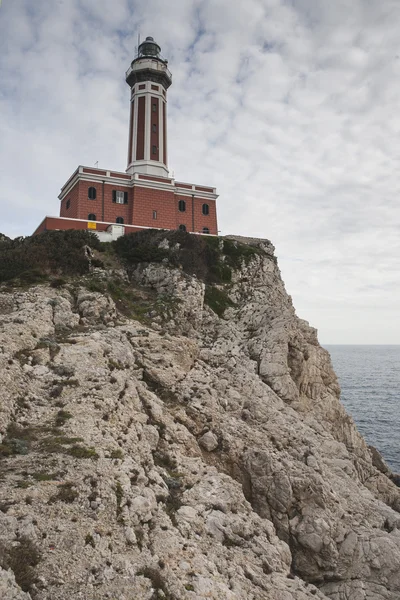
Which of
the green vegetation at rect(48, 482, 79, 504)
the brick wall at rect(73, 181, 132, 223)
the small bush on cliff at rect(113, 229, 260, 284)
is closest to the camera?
the green vegetation at rect(48, 482, 79, 504)

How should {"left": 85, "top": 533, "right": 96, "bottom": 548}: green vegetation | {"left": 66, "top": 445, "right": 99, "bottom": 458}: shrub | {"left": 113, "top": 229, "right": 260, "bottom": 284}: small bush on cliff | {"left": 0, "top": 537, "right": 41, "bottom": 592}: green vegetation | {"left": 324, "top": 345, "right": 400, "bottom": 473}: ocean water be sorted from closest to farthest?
{"left": 0, "top": 537, "right": 41, "bottom": 592}: green vegetation < {"left": 85, "top": 533, "right": 96, "bottom": 548}: green vegetation < {"left": 66, "top": 445, "right": 99, "bottom": 458}: shrub < {"left": 113, "top": 229, "right": 260, "bottom": 284}: small bush on cliff < {"left": 324, "top": 345, "right": 400, "bottom": 473}: ocean water

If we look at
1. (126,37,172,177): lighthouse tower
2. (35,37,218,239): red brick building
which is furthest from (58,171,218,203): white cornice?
(126,37,172,177): lighthouse tower

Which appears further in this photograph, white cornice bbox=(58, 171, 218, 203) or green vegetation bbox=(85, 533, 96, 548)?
white cornice bbox=(58, 171, 218, 203)

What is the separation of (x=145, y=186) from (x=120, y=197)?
2.86m

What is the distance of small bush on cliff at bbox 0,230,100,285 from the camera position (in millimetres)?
24641

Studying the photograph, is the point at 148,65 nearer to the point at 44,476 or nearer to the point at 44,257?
the point at 44,257

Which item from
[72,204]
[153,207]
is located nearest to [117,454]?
[153,207]

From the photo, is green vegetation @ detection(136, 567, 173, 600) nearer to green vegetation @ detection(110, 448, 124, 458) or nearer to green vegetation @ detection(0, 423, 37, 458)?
green vegetation @ detection(110, 448, 124, 458)

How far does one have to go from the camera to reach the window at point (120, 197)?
1604 inches

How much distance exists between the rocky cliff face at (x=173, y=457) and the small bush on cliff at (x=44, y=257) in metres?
1.67

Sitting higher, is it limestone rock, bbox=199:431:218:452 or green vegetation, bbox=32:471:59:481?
green vegetation, bbox=32:471:59:481

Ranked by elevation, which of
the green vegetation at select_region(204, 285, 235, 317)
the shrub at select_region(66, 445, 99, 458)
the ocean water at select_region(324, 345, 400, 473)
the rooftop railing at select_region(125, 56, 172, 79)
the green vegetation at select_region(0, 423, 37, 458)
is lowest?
the ocean water at select_region(324, 345, 400, 473)

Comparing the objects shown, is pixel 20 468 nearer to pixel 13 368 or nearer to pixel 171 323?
pixel 13 368

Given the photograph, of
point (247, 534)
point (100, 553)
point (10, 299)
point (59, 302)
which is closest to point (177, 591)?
point (100, 553)
